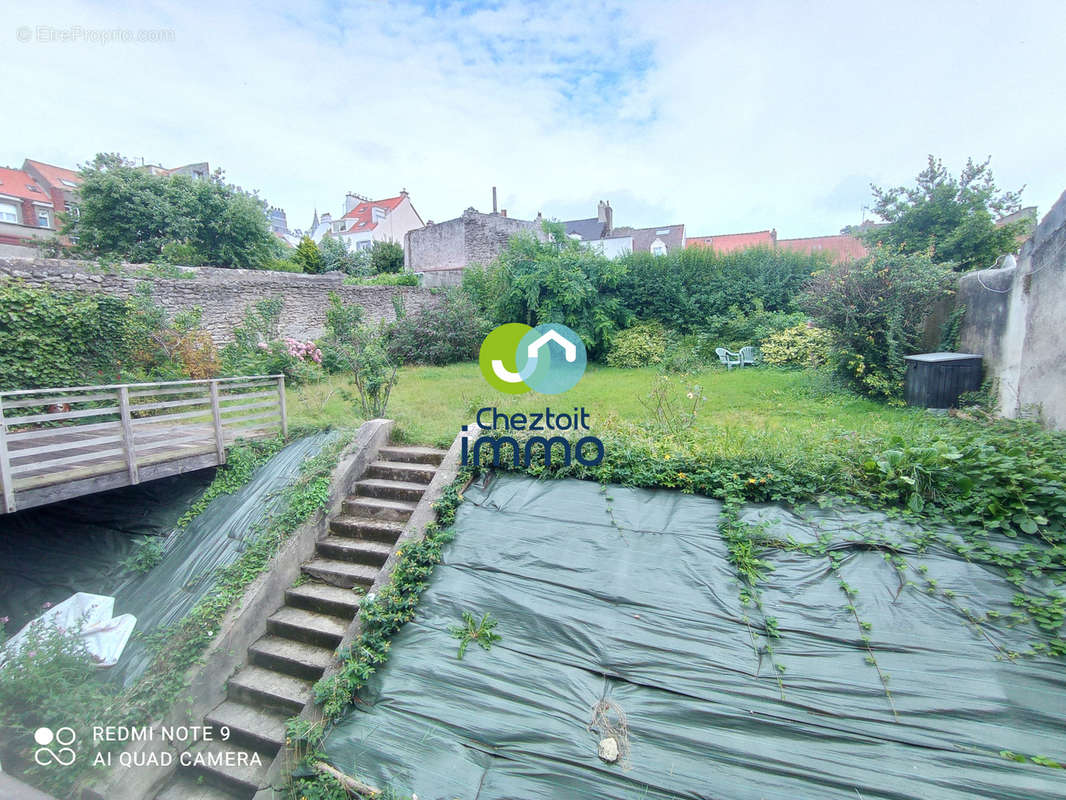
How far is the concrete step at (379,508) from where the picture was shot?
15.0ft

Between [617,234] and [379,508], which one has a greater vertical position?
[617,234]

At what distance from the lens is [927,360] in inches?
247

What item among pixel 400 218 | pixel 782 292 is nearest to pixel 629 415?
pixel 782 292

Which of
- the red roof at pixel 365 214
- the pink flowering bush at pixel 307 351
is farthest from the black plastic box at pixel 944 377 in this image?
the red roof at pixel 365 214

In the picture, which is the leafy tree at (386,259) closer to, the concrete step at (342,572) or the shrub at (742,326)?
the shrub at (742,326)

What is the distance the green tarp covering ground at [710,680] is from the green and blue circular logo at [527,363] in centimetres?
490

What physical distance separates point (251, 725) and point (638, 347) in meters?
10.8

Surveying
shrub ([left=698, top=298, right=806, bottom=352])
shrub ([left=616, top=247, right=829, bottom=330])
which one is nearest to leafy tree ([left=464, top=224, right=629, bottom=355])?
shrub ([left=616, top=247, right=829, bottom=330])

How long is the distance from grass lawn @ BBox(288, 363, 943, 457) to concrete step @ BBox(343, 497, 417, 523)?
83cm

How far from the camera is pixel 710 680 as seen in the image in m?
2.65

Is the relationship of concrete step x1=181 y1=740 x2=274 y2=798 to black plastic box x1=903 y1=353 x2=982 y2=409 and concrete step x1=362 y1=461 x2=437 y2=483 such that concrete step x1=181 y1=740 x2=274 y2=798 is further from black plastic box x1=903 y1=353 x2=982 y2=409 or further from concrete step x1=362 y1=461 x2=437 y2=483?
black plastic box x1=903 y1=353 x2=982 y2=409

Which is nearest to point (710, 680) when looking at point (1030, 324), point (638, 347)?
point (1030, 324)

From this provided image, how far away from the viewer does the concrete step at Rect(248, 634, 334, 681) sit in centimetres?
363

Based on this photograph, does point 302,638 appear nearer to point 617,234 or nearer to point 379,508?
point 379,508
